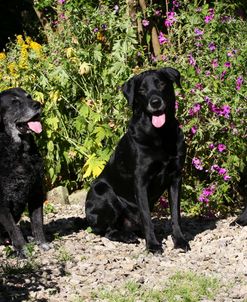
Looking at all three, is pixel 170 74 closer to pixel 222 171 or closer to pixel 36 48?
pixel 222 171

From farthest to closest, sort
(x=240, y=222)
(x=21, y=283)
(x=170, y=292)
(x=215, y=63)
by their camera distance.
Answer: (x=215, y=63), (x=240, y=222), (x=21, y=283), (x=170, y=292)

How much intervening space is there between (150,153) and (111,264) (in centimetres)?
106

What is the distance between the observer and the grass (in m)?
4.28

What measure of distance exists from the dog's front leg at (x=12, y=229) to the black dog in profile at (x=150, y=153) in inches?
37.6

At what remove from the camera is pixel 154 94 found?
552 centimetres

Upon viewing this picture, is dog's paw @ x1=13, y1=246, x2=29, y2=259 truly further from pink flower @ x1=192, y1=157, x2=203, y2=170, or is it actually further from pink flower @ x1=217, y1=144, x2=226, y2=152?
pink flower @ x1=217, y1=144, x2=226, y2=152

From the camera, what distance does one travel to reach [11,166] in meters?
5.61

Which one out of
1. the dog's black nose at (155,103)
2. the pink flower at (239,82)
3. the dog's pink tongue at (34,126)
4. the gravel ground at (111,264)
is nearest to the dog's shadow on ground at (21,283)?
the gravel ground at (111,264)

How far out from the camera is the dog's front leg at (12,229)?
17.9ft

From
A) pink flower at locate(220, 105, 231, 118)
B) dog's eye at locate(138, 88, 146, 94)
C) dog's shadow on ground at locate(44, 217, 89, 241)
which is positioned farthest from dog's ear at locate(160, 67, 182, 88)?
dog's shadow on ground at locate(44, 217, 89, 241)

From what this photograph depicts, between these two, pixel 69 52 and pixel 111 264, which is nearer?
pixel 111 264

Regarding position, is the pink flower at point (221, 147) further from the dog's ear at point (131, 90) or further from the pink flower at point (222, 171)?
the dog's ear at point (131, 90)

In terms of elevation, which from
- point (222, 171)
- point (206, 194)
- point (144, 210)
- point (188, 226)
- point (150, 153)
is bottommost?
point (188, 226)

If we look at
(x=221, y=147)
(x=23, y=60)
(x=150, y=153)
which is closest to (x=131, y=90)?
(x=150, y=153)
